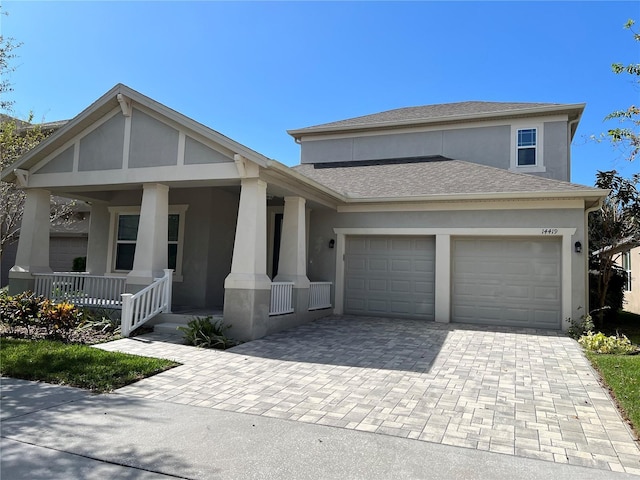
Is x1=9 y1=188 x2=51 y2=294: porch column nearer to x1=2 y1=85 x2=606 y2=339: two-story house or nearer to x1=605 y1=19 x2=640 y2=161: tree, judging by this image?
x1=2 y1=85 x2=606 y2=339: two-story house

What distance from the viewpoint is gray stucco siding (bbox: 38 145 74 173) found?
10391mm

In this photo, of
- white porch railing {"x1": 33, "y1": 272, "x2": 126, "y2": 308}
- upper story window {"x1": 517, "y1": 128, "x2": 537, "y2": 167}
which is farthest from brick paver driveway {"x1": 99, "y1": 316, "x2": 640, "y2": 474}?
upper story window {"x1": 517, "y1": 128, "x2": 537, "y2": 167}

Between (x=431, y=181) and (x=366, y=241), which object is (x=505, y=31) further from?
(x=366, y=241)

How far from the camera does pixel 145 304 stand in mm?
9227

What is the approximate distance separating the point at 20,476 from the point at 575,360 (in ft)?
25.9

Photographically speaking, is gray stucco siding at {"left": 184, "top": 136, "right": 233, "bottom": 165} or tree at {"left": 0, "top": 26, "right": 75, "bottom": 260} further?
tree at {"left": 0, "top": 26, "right": 75, "bottom": 260}

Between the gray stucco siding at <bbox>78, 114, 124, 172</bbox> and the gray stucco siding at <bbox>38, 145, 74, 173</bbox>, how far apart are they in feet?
1.08

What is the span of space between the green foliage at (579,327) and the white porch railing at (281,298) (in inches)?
255

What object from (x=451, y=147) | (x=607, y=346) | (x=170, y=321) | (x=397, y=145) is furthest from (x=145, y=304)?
(x=451, y=147)

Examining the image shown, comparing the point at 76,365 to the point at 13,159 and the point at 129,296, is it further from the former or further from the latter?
the point at 13,159

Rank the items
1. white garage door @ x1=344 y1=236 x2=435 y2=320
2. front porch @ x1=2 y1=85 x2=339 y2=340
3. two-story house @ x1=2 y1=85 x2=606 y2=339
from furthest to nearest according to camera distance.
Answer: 1. white garage door @ x1=344 y1=236 x2=435 y2=320
2. two-story house @ x1=2 y1=85 x2=606 y2=339
3. front porch @ x1=2 y1=85 x2=339 y2=340

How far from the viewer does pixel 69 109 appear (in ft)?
52.7

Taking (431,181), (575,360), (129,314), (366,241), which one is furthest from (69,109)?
(575,360)

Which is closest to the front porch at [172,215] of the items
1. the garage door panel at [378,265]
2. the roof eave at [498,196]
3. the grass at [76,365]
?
the garage door panel at [378,265]
